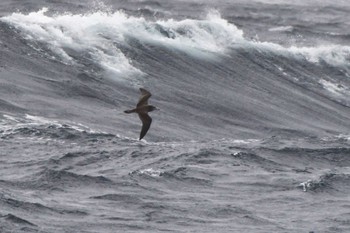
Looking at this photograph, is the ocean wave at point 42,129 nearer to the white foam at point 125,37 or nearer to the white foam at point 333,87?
the white foam at point 125,37

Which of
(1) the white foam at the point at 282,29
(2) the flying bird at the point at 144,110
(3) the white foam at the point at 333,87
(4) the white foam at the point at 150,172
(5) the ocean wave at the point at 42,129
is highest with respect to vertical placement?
(1) the white foam at the point at 282,29

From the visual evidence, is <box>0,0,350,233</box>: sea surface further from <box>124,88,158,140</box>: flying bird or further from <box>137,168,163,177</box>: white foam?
<box>124,88,158,140</box>: flying bird

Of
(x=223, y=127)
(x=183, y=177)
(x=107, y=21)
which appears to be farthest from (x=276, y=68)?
(x=183, y=177)

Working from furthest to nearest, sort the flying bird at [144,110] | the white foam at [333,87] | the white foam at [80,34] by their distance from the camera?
the white foam at [333,87], the white foam at [80,34], the flying bird at [144,110]

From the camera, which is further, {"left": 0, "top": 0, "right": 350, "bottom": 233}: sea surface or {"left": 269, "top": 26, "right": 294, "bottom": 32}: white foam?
{"left": 269, "top": 26, "right": 294, "bottom": 32}: white foam

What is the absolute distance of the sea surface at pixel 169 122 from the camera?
28.2m

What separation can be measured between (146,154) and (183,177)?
6.64 ft

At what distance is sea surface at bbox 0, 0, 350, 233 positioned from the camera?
28203mm

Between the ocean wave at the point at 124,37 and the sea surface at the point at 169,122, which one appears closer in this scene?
the sea surface at the point at 169,122

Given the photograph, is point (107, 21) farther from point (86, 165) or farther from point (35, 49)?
point (86, 165)

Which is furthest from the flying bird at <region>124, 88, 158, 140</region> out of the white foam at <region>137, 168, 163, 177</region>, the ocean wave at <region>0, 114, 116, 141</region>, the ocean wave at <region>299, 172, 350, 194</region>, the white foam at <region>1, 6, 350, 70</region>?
the white foam at <region>1, 6, 350, 70</region>

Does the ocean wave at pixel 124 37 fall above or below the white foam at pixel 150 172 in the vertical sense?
above

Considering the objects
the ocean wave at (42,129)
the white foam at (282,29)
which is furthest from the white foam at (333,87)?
the ocean wave at (42,129)

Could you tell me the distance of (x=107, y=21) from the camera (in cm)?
4612
